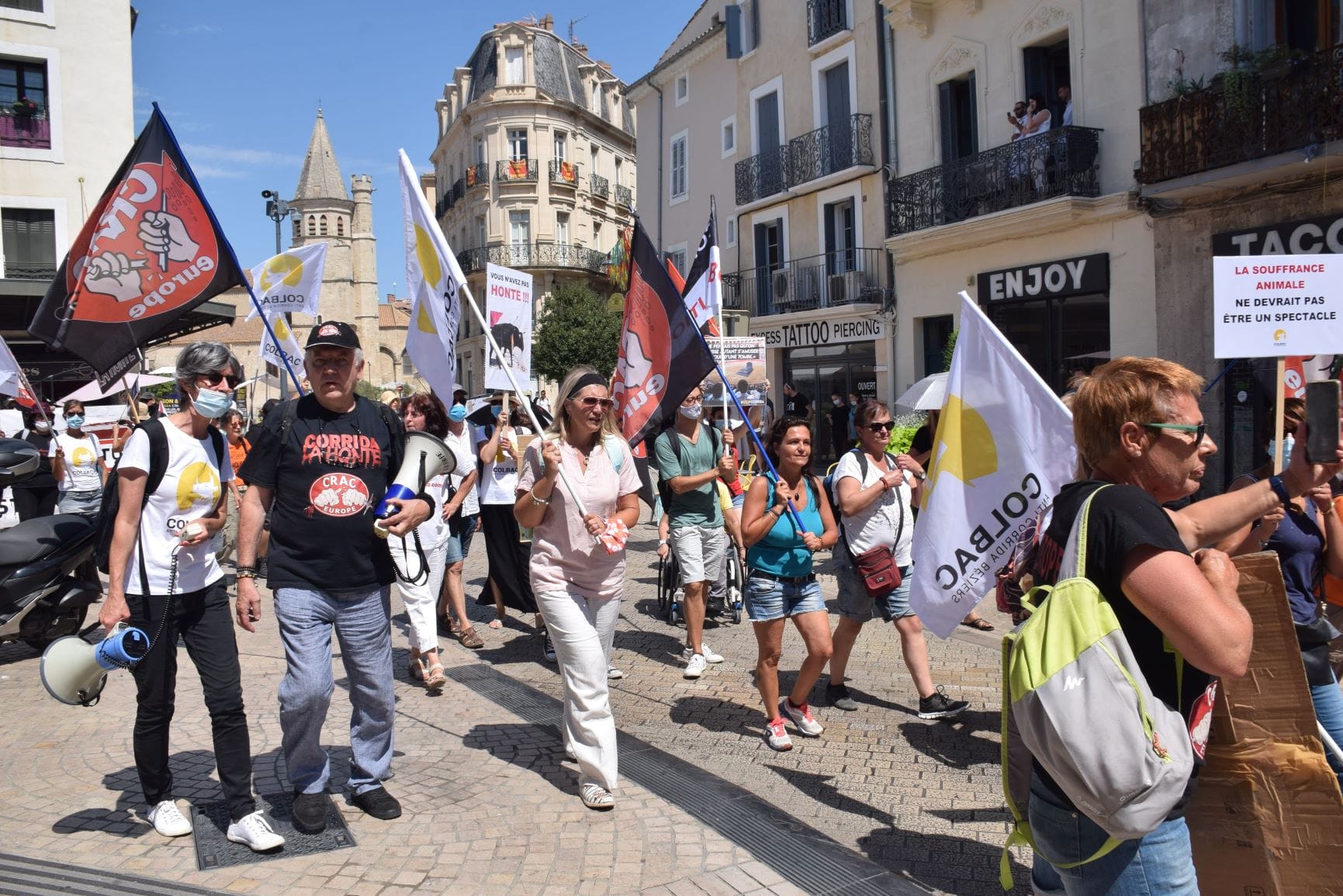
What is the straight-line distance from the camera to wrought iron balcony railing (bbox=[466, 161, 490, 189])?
5125cm

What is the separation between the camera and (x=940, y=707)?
5.50 m

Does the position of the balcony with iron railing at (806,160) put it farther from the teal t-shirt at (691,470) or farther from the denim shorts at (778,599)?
the denim shorts at (778,599)

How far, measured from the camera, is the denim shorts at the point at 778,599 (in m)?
5.16

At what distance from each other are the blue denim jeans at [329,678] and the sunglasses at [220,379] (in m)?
0.88

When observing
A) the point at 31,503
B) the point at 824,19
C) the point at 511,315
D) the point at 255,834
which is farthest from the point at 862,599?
the point at 824,19

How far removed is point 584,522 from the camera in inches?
180

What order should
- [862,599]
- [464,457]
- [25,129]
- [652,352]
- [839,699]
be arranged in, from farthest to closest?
[25,129] < [464,457] < [652,352] < [839,699] < [862,599]

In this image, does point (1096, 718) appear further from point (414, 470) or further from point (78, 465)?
point (78, 465)

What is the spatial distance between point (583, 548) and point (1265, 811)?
2769 mm

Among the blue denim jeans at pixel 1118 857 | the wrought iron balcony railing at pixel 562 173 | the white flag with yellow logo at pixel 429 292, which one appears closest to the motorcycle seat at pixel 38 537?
the white flag with yellow logo at pixel 429 292

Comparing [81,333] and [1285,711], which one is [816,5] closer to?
[81,333]

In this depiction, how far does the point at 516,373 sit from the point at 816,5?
1801cm

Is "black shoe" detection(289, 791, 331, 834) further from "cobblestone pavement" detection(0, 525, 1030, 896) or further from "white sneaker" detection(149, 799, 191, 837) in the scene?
"white sneaker" detection(149, 799, 191, 837)

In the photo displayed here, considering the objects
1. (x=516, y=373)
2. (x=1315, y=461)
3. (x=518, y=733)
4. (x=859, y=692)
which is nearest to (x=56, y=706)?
(x=518, y=733)
